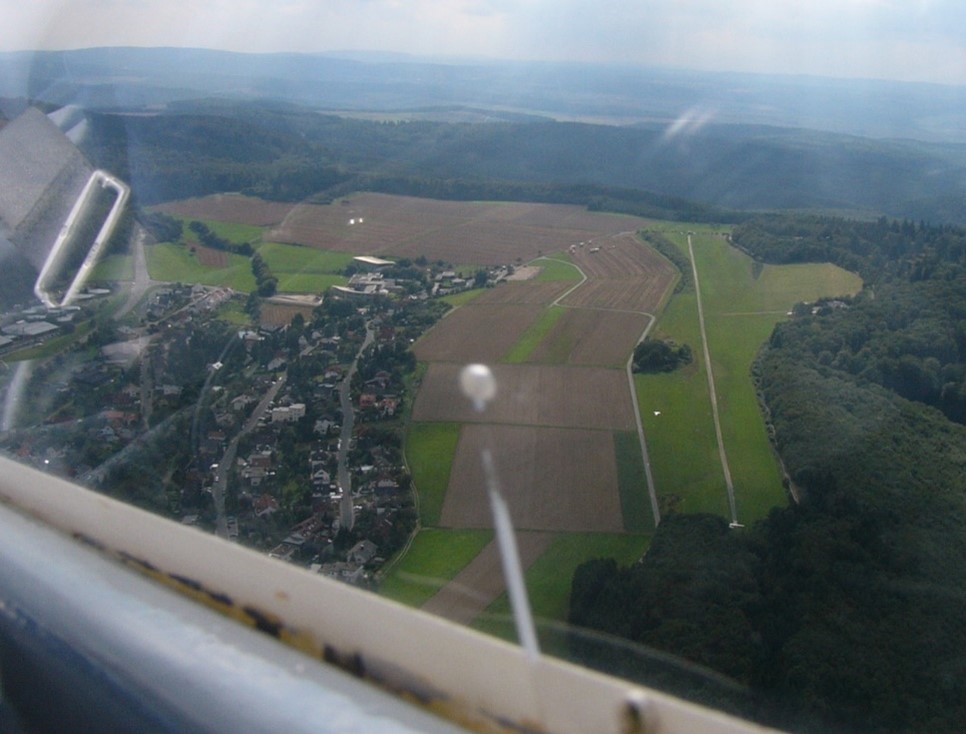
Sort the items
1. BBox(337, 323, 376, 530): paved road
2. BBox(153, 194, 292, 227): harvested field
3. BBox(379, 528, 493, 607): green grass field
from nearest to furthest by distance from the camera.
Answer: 1. BBox(379, 528, 493, 607): green grass field
2. BBox(337, 323, 376, 530): paved road
3. BBox(153, 194, 292, 227): harvested field

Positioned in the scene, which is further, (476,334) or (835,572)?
(476,334)

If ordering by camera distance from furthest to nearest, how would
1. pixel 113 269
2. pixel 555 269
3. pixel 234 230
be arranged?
Answer: pixel 234 230 → pixel 555 269 → pixel 113 269

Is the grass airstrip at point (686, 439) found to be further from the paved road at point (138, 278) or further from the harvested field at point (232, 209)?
the harvested field at point (232, 209)

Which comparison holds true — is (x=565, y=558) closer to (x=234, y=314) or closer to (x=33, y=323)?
(x=33, y=323)

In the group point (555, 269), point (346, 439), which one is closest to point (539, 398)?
point (346, 439)

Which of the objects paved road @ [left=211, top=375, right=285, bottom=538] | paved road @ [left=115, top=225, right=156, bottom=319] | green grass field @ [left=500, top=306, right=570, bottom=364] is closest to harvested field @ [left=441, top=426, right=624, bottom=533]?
paved road @ [left=211, top=375, right=285, bottom=538]

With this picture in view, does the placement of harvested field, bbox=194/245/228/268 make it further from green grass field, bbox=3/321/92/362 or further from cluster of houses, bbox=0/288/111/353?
green grass field, bbox=3/321/92/362

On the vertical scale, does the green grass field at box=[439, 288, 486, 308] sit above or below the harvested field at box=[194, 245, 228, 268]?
below
